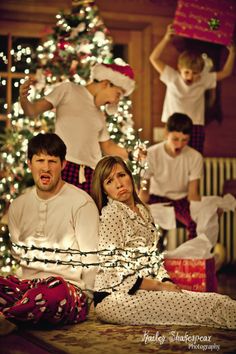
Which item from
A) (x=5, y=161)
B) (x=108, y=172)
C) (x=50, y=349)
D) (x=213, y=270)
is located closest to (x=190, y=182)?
(x=213, y=270)

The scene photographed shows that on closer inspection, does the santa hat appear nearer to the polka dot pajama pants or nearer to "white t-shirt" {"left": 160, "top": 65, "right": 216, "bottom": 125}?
"white t-shirt" {"left": 160, "top": 65, "right": 216, "bottom": 125}

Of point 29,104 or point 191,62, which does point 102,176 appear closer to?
point 29,104

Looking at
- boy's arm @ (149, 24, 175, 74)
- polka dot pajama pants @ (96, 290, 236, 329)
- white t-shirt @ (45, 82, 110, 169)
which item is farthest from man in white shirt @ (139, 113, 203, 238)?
polka dot pajama pants @ (96, 290, 236, 329)

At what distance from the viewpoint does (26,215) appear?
3971 millimetres

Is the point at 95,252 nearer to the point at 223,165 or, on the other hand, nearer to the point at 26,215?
the point at 26,215

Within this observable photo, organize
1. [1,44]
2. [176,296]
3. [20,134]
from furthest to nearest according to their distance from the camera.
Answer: [1,44]
[20,134]
[176,296]

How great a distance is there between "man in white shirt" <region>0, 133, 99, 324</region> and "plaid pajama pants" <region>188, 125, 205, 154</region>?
2150 millimetres

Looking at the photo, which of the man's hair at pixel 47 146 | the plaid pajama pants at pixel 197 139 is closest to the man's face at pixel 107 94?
the man's hair at pixel 47 146

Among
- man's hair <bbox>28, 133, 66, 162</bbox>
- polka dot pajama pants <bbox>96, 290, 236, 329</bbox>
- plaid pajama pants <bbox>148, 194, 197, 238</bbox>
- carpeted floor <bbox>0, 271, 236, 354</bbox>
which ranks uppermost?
man's hair <bbox>28, 133, 66, 162</bbox>

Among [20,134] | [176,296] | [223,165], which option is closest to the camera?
[176,296]

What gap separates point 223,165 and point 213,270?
2.02 m

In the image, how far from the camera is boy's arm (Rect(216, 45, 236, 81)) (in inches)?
242

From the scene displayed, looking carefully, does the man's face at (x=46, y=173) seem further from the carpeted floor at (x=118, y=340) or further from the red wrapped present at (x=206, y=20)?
the red wrapped present at (x=206, y=20)

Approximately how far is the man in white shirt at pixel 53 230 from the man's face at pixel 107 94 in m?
0.73
